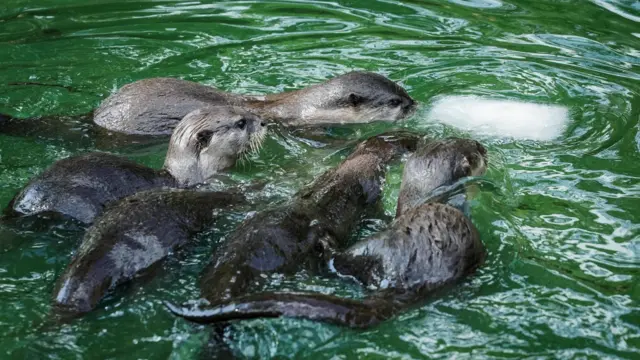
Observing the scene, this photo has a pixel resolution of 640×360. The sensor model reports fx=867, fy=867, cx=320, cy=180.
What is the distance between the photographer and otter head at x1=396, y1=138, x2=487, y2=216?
13.6ft

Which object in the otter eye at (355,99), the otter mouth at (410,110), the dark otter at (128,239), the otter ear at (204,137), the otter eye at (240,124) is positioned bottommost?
the dark otter at (128,239)

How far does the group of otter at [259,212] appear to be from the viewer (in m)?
3.31

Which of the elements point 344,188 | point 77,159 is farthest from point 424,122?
point 77,159

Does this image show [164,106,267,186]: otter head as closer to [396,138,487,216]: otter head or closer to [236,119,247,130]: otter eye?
[236,119,247,130]: otter eye

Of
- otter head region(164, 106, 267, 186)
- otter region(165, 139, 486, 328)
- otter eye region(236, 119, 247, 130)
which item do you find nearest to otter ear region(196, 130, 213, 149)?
otter head region(164, 106, 267, 186)

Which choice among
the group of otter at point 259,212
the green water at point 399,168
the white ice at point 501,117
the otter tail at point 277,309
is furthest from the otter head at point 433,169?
the otter tail at point 277,309

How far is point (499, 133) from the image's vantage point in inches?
201

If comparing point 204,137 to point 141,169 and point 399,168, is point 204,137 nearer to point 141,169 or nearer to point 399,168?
point 141,169

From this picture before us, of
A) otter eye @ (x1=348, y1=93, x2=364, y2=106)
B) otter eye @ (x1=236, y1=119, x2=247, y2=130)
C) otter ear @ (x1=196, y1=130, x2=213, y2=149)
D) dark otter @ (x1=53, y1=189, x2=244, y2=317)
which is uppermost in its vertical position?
otter eye @ (x1=348, y1=93, x2=364, y2=106)

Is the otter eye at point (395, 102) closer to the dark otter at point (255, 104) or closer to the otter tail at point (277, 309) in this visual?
the dark otter at point (255, 104)

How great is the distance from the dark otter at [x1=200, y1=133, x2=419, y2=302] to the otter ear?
774 millimetres

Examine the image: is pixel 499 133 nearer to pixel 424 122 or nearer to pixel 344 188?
pixel 424 122

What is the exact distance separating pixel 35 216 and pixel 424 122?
2493mm

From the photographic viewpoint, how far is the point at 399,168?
4719 mm
